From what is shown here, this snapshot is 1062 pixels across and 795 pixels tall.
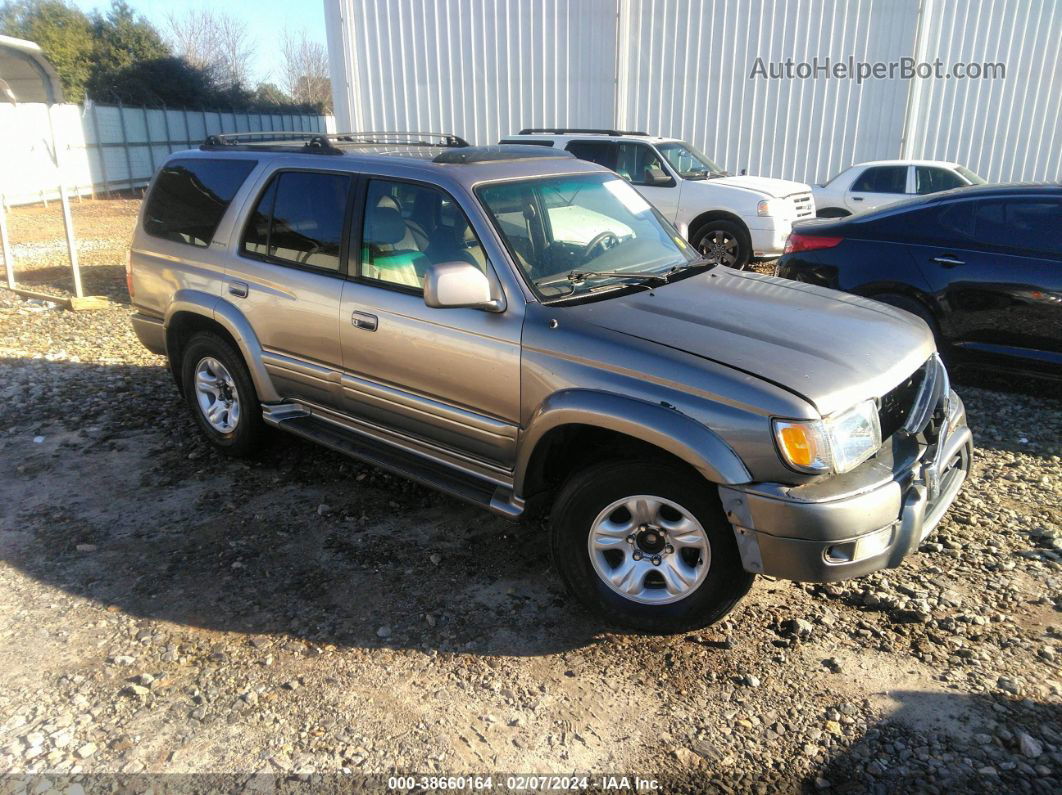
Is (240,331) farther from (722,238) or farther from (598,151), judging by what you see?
(598,151)

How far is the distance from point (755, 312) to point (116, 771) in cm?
307

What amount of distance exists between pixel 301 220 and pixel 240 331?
2.54ft

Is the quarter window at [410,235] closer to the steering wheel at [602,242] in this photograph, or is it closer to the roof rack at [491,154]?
the roof rack at [491,154]

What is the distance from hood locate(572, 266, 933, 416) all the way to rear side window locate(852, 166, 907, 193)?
9269 mm

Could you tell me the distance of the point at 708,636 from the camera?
3.47m

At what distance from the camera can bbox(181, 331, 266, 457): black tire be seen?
16.2ft

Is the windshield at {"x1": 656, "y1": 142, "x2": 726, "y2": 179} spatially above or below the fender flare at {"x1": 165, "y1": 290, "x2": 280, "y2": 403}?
above

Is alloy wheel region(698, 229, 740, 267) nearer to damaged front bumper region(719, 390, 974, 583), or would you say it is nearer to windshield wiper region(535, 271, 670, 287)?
windshield wiper region(535, 271, 670, 287)

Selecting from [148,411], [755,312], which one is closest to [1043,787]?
[755,312]

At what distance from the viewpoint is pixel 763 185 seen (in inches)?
446

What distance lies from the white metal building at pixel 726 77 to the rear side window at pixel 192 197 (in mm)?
12559

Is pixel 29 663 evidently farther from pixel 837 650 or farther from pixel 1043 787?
pixel 1043 787

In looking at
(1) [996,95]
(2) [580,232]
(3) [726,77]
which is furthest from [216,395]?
(1) [996,95]

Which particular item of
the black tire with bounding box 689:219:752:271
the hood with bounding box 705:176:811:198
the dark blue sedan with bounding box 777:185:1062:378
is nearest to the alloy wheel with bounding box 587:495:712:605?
the dark blue sedan with bounding box 777:185:1062:378
